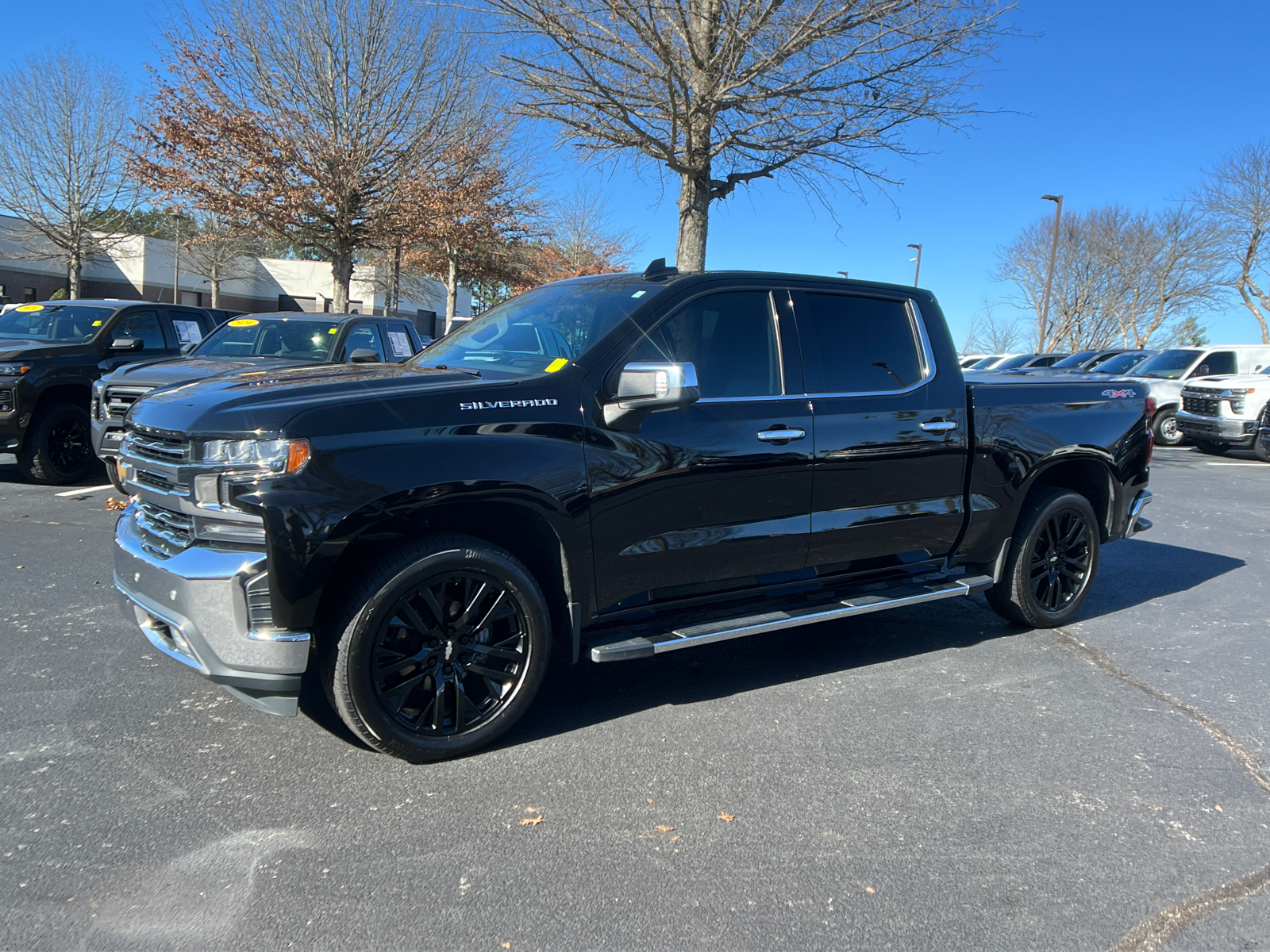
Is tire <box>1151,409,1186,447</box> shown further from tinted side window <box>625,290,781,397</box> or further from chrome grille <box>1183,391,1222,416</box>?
tinted side window <box>625,290,781,397</box>

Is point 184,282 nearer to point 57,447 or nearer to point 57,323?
point 57,323

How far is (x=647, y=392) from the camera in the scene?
3641mm

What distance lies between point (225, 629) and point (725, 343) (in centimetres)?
240

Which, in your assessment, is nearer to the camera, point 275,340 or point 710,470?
point 710,470

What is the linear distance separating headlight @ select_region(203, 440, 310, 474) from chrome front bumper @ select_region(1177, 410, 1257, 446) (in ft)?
56.2

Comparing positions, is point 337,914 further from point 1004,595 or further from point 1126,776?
point 1004,595

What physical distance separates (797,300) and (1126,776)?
8.16 ft

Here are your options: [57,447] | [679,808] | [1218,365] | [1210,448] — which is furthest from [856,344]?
[1218,365]

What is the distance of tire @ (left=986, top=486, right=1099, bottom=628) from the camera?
17.2 ft

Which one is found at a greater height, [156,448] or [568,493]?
[156,448]

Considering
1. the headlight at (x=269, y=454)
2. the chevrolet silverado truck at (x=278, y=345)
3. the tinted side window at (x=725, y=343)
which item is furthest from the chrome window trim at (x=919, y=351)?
the chevrolet silverado truck at (x=278, y=345)

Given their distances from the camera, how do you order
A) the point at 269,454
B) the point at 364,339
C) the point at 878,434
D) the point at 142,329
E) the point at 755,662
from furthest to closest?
the point at 142,329 < the point at 364,339 < the point at 755,662 < the point at 878,434 < the point at 269,454

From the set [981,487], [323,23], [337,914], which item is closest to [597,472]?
[337,914]

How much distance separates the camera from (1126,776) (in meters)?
3.59
